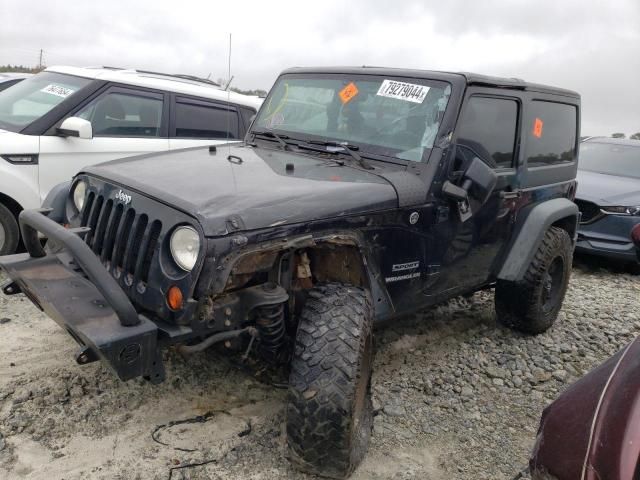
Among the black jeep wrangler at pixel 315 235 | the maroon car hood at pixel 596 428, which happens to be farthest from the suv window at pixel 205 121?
the maroon car hood at pixel 596 428

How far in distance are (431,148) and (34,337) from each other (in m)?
2.79

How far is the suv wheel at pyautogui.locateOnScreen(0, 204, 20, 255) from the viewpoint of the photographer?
16.0 ft

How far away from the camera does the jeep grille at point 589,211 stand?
693 cm

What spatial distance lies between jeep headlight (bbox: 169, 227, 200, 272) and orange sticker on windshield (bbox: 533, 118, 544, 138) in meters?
2.85

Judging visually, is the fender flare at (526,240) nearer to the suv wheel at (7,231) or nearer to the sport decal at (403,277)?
the sport decal at (403,277)

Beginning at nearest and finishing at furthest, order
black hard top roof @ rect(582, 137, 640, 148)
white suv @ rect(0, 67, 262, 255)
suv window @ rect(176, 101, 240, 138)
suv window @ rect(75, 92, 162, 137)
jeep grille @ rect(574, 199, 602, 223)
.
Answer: white suv @ rect(0, 67, 262, 255) < suv window @ rect(75, 92, 162, 137) < suv window @ rect(176, 101, 240, 138) < jeep grille @ rect(574, 199, 602, 223) < black hard top roof @ rect(582, 137, 640, 148)

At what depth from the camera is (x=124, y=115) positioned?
5629mm

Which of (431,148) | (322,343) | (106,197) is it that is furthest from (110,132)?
(322,343)

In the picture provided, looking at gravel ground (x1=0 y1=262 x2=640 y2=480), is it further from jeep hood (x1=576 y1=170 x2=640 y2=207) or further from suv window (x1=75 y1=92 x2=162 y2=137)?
jeep hood (x1=576 y1=170 x2=640 y2=207)

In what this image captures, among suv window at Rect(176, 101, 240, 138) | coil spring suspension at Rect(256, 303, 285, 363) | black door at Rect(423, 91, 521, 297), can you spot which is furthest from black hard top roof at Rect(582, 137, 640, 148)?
coil spring suspension at Rect(256, 303, 285, 363)

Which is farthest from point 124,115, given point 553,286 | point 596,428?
point 596,428

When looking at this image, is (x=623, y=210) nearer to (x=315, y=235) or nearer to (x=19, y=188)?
(x=315, y=235)

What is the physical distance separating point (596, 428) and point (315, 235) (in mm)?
1448

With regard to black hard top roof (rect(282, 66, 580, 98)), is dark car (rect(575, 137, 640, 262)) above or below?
below
